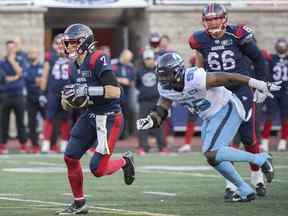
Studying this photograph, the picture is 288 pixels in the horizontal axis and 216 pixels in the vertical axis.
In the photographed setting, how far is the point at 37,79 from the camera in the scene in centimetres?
1858

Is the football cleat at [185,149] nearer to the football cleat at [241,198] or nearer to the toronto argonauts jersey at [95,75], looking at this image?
the football cleat at [241,198]

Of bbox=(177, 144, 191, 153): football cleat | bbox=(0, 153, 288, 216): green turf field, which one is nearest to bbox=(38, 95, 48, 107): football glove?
bbox=(0, 153, 288, 216): green turf field

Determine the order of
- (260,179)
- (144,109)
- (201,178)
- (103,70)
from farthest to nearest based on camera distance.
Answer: (144,109) → (201,178) → (260,179) → (103,70)

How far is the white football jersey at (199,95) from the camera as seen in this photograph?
9867mm

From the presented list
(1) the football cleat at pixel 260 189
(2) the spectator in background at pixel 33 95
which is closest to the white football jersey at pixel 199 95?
(1) the football cleat at pixel 260 189

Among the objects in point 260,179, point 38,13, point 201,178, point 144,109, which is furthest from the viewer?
point 38,13

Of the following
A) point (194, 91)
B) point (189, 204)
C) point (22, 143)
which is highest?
point (194, 91)

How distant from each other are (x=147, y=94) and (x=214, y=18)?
7.45 m

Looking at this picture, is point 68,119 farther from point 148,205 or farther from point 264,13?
point 148,205

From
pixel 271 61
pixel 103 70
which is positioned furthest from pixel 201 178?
pixel 271 61

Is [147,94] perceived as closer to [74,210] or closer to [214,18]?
[214,18]

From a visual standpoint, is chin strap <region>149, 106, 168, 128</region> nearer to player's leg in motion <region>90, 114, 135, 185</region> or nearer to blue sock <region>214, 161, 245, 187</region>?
player's leg in motion <region>90, 114, 135, 185</region>

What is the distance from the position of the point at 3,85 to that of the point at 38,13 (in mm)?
4069

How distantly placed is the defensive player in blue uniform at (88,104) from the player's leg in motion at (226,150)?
89 cm
